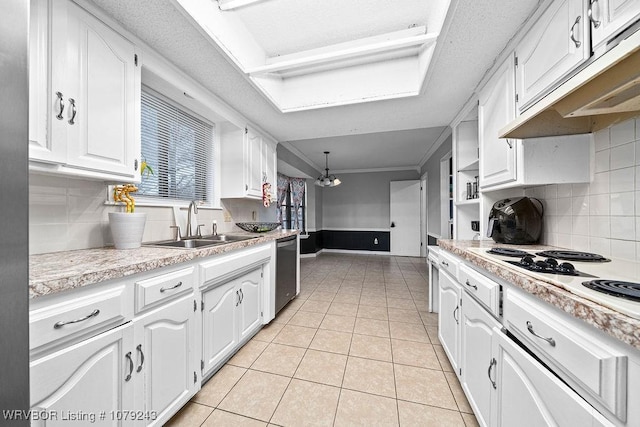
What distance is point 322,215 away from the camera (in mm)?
6977

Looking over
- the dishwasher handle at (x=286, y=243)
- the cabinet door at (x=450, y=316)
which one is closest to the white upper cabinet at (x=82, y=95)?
the dishwasher handle at (x=286, y=243)

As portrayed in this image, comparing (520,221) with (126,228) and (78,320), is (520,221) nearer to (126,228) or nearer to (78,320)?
(78,320)

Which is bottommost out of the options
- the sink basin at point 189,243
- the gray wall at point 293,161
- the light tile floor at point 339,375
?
the light tile floor at point 339,375

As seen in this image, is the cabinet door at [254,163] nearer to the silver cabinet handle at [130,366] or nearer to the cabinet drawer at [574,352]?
the silver cabinet handle at [130,366]

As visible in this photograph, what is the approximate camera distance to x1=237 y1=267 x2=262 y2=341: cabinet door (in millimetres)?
1877

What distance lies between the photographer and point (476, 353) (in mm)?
1186

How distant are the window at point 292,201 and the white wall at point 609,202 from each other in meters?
4.56

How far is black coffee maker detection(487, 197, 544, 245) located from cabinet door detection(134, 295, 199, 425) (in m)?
2.02

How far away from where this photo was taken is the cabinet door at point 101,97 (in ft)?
3.71

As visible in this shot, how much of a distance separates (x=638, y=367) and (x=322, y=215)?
6540 mm

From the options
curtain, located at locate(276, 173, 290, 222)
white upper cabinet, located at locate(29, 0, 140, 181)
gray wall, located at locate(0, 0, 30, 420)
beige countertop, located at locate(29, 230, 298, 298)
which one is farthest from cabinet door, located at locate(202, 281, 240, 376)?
curtain, located at locate(276, 173, 290, 222)

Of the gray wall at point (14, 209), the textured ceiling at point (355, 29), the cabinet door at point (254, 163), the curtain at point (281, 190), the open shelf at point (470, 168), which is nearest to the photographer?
the gray wall at point (14, 209)

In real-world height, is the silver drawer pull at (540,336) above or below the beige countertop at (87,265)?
below

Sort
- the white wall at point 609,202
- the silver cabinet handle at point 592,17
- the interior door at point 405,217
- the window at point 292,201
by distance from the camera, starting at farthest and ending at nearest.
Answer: the interior door at point 405,217 < the window at point 292,201 < the white wall at point 609,202 < the silver cabinet handle at point 592,17
